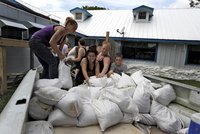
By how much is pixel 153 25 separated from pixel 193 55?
2985 mm

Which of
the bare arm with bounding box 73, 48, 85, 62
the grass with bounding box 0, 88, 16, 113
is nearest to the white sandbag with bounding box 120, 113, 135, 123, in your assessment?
the bare arm with bounding box 73, 48, 85, 62

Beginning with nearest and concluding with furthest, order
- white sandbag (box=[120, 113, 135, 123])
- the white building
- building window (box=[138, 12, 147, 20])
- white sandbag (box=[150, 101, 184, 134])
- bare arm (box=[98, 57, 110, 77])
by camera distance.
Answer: white sandbag (box=[120, 113, 135, 123]), white sandbag (box=[150, 101, 184, 134]), bare arm (box=[98, 57, 110, 77]), the white building, building window (box=[138, 12, 147, 20])

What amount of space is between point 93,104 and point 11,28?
3.61 metres

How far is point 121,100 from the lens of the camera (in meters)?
2.13

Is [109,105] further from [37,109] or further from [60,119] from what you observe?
[37,109]

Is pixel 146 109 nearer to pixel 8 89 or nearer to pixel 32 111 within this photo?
pixel 32 111

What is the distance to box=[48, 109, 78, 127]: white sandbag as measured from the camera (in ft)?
5.83

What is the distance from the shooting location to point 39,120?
68.2 inches

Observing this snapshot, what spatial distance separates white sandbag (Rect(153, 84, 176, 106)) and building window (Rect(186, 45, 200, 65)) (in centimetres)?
937

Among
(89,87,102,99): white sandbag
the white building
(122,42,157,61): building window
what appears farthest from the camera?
(122,42,157,61): building window

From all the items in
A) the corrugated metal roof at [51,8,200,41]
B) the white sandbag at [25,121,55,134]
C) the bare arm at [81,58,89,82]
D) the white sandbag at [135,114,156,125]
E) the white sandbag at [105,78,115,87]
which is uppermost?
the corrugated metal roof at [51,8,200,41]

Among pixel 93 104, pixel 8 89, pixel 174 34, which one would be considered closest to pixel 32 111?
pixel 93 104

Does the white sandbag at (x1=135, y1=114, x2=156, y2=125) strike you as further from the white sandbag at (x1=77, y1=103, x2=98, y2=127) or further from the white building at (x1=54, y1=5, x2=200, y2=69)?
the white building at (x1=54, y1=5, x2=200, y2=69)

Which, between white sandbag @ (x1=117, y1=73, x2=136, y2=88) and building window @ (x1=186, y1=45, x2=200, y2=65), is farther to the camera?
building window @ (x1=186, y1=45, x2=200, y2=65)
